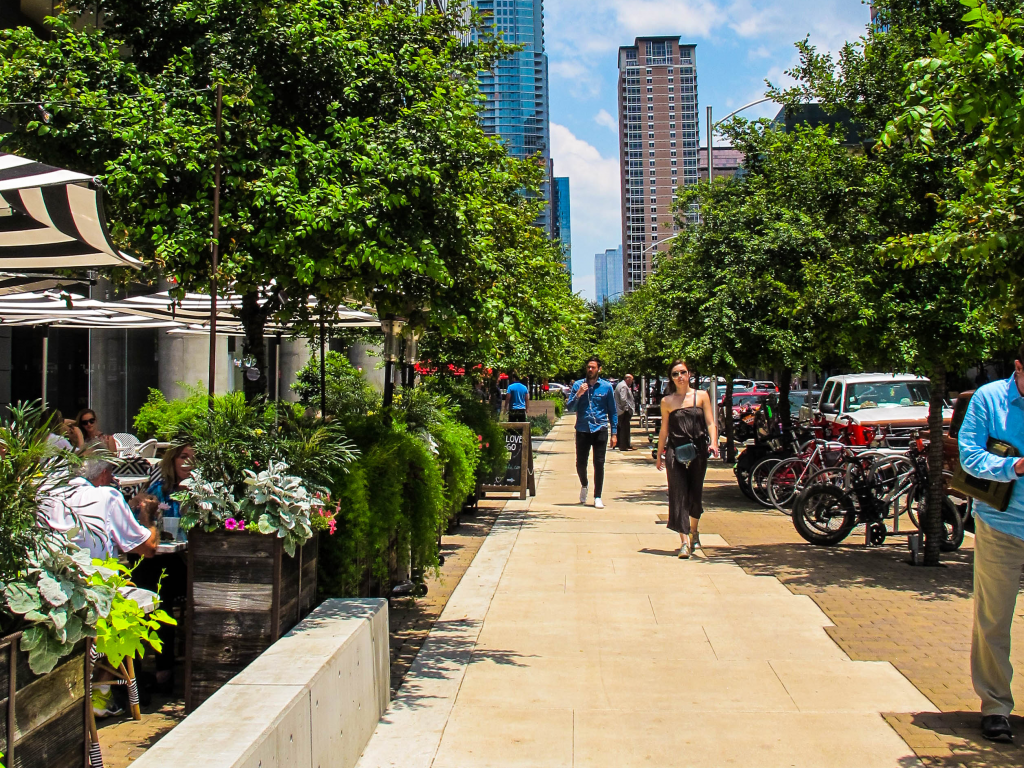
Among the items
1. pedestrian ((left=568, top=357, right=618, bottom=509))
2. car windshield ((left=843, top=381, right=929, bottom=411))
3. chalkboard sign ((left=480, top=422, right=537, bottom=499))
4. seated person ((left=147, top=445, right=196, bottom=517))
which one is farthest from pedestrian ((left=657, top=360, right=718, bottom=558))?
car windshield ((left=843, top=381, right=929, bottom=411))

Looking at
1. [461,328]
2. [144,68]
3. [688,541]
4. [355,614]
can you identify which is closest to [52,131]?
[144,68]

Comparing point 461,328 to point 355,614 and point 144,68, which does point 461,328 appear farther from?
point 144,68

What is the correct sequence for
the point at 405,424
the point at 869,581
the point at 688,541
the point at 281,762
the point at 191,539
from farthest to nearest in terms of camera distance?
1. the point at 688,541
2. the point at 869,581
3. the point at 405,424
4. the point at 191,539
5. the point at 281,762

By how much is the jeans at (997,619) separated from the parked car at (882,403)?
11.1m

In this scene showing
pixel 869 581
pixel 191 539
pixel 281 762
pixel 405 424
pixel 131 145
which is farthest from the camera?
pixel 869 581

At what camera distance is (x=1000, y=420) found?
16.2ft

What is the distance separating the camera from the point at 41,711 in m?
2.90

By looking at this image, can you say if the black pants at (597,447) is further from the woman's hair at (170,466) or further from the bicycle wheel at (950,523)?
the woman's hair at (170,466)

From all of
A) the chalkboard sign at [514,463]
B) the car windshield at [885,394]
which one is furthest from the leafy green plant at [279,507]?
the car windshield at [885,394]

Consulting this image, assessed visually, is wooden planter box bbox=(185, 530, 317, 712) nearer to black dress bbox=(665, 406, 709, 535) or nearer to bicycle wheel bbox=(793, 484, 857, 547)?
black dress bbox=(665, 406, 709, 535)

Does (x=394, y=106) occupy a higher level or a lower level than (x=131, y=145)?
higher

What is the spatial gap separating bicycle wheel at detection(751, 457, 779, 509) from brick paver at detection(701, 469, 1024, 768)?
4.68 ft

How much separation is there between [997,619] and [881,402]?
13.4 metres

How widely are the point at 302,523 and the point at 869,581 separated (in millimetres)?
5946
